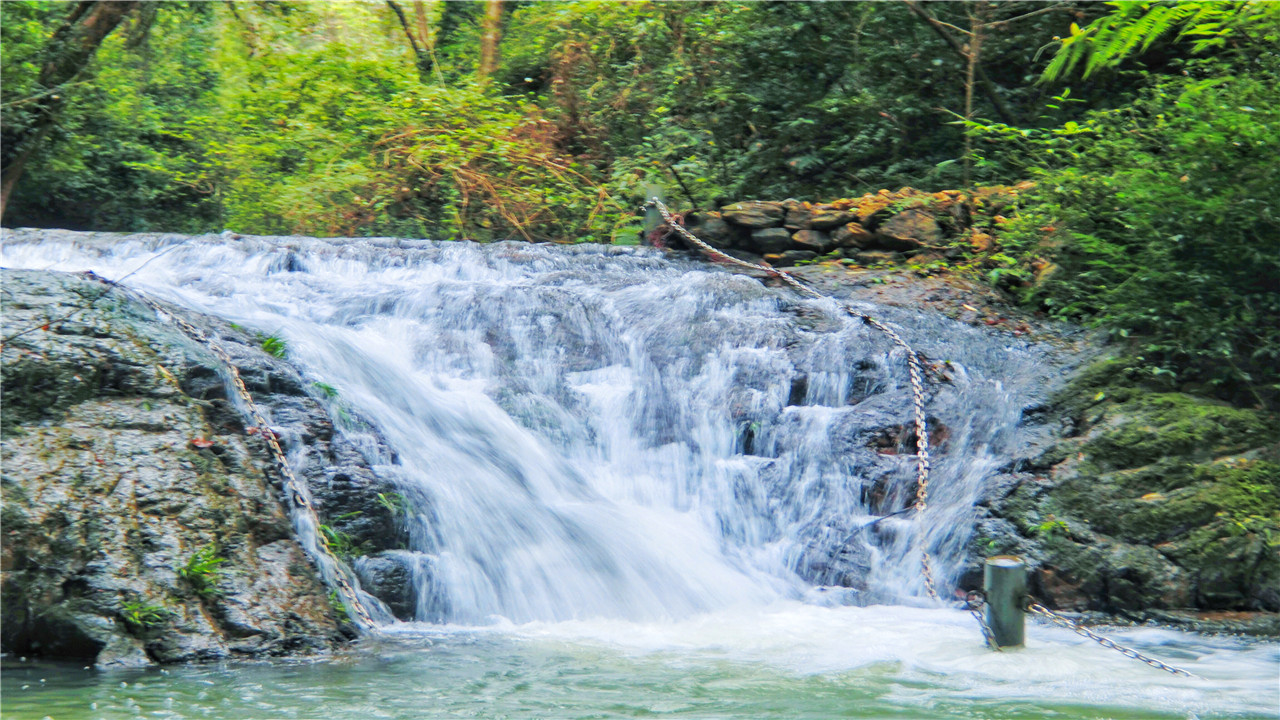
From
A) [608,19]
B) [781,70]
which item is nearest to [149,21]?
[608,19]

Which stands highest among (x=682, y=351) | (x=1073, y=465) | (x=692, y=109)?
(x=692, y=109)

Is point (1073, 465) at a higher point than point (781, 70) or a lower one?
lower

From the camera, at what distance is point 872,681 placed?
4.55m

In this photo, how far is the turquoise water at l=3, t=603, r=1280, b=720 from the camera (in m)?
3.90

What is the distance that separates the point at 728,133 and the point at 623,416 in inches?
288

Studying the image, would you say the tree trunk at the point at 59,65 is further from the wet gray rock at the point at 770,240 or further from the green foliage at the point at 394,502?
the green foliage at the point at 394,502

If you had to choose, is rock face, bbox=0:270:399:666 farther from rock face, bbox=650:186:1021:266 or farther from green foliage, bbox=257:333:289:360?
rock face, bbox=650:186:1021:266

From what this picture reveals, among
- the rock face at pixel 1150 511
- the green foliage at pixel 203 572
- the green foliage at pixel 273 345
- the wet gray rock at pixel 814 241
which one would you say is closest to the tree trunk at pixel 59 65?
the green foliage at pixel 273 345

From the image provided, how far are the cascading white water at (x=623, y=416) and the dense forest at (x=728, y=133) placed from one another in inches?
52.5

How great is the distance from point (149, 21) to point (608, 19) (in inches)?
319

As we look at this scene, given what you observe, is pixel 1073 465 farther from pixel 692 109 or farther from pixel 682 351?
pixel 692 109

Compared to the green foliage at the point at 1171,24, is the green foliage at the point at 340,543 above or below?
below

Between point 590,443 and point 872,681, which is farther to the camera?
point 590,443

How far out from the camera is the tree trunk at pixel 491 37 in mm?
17688
